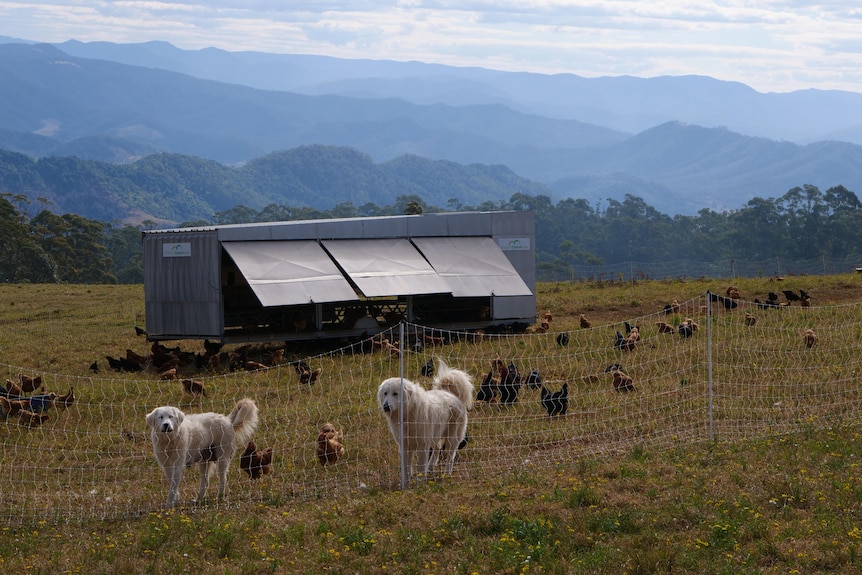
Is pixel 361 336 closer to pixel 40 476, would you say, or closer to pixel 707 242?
pixel 40 476

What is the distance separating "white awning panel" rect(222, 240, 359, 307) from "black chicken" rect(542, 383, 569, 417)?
30.2ft

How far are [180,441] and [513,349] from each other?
12.2 m

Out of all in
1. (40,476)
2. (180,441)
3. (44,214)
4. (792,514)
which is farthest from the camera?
(44,214)

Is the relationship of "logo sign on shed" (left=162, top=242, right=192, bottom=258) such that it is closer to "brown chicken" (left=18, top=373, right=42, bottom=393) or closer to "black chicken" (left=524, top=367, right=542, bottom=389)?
"brown chicken" (left=18, top=373, right=42, bottom=393)

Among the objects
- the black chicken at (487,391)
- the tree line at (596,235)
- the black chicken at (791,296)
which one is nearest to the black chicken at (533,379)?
the black chicken at (487,391)

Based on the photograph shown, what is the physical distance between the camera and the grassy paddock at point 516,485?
867cm

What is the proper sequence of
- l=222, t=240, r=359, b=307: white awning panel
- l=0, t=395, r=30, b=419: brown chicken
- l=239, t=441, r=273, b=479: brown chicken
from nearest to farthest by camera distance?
l=239, t=441, r=273, b=479: brown chicken → l=0, t=395, r=30, b=419: brown chicken → l=222, t=240, r=359, b=307: white awning panel

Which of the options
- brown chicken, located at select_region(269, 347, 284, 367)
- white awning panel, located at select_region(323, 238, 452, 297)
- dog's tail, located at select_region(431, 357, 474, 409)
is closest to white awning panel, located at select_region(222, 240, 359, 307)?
white awning panel, located at select_region(323, 238, 452, 297)

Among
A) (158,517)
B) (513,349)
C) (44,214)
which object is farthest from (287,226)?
(44,214)

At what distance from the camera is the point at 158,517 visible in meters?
10.2

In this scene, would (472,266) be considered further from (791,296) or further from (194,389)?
(194,389)

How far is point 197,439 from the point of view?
11.2 metres

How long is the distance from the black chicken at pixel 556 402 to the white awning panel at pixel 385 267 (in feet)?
31.1

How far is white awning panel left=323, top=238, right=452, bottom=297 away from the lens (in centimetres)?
2427
